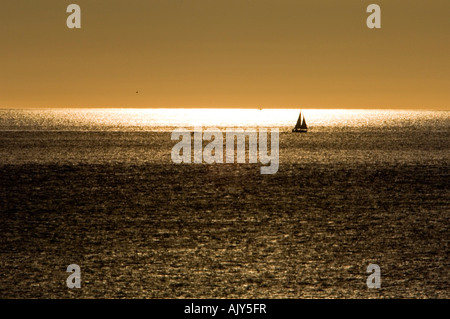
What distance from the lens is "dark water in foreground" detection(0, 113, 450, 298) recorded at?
32562mm

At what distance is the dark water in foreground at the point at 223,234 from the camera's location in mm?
32562

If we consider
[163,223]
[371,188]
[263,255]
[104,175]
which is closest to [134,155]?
[104,175]

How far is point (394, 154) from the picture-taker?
484 ft

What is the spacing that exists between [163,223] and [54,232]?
8197mm

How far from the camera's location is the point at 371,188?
80.6m

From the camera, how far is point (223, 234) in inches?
1836

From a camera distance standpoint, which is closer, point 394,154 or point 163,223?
point 163,223

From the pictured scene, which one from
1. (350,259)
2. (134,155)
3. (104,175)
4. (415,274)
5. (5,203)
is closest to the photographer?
(415,274)
